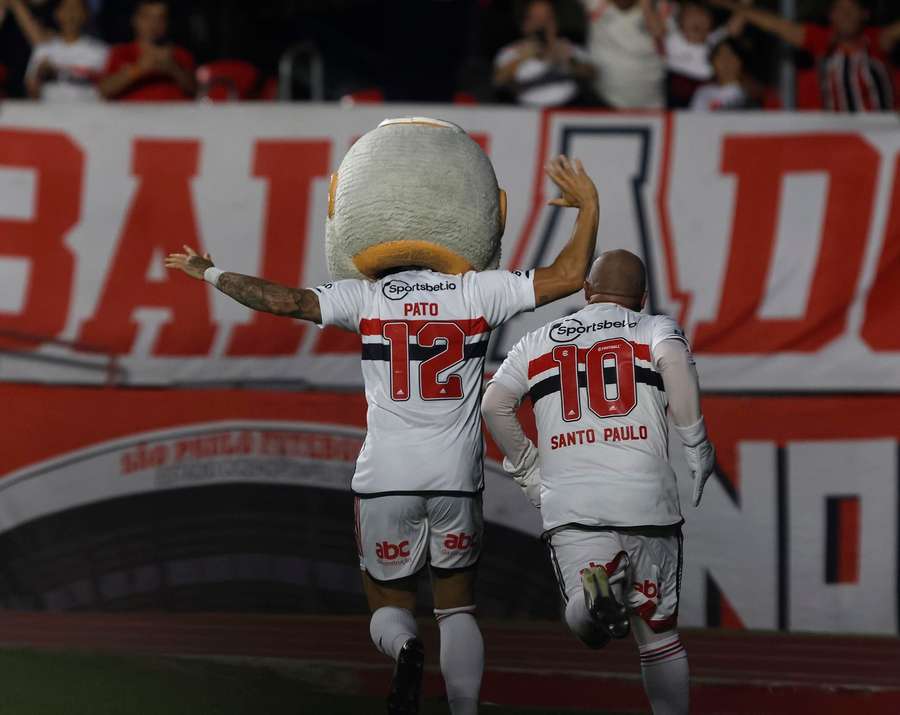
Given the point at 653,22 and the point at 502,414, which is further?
the point at 653,22

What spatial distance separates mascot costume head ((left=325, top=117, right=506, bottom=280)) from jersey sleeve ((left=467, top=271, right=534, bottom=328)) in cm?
16

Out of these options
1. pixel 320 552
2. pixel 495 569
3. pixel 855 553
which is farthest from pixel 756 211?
pixel 320 552

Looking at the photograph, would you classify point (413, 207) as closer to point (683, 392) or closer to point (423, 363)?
point (423, 363)

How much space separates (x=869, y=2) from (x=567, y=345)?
7.05 meters

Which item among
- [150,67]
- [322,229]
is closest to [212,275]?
[322,229]

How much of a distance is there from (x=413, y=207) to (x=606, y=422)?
0.96 meters

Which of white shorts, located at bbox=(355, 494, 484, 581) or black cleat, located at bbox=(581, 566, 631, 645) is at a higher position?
white shorts, located at bbox=(355, 494, 484, 581)

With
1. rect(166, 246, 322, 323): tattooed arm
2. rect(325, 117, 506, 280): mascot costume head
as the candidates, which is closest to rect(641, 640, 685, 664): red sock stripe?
rect(325, 117, 506, 280): mascot costume head

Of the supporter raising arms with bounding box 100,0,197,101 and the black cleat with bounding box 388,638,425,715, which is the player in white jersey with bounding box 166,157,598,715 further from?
the supporter raising arms with bounding box 100,0,197,101

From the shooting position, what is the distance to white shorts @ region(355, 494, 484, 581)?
491cm

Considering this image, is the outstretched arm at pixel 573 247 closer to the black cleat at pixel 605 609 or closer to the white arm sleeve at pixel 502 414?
the white arm sleeve at pixel 502 414

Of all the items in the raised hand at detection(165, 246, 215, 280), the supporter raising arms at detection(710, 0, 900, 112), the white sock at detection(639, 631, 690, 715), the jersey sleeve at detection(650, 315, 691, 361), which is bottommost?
the white sock at detection(639, 631, 690, 715)

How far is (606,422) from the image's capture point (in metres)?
4.88

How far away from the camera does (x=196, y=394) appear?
26.2 ft
